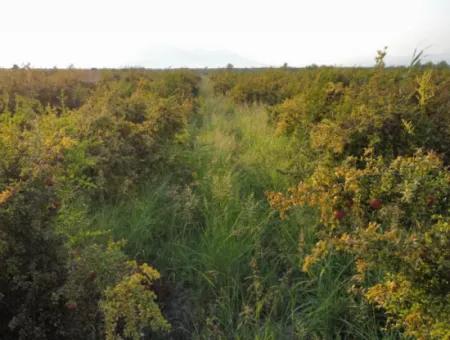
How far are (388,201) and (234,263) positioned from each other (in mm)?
1149

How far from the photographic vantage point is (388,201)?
2320 mm

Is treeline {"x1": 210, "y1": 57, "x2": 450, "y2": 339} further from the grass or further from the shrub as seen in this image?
the grass

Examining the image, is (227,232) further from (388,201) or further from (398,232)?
(398,232)

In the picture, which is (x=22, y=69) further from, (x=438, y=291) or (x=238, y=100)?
(x=438, y=291)

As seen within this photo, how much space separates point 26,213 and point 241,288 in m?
1.37

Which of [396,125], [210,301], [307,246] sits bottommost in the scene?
[210,301]

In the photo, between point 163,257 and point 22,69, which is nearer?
point 163,257

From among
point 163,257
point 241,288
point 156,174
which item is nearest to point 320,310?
point 241,288

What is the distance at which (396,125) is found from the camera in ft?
12.5

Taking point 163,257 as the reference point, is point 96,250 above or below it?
above

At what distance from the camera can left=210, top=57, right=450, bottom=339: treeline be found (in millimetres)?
1627

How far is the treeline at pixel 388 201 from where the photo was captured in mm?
1627

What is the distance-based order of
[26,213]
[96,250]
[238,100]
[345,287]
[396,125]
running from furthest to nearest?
1. [238,100]
2. [396,125]
3. [345,287]
4. [96,250]
5. [26,213]

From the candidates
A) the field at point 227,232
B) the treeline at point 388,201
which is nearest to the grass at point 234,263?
the field at point 227,232
